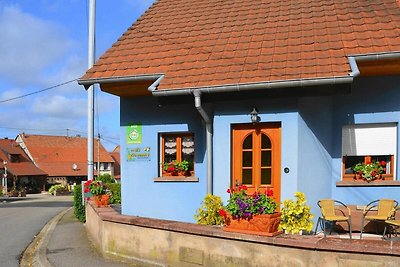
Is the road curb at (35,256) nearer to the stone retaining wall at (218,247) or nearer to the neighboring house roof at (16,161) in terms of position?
the stone retaining wall at (218,247)

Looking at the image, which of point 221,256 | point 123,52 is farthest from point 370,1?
point 221,256

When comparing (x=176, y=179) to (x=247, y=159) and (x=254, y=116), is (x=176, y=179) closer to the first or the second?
(x=247, y=159)

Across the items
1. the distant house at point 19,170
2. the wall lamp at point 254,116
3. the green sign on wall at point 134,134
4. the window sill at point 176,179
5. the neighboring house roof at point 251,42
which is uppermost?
the neighboring house roof at point 251,42

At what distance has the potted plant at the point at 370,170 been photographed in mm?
8195

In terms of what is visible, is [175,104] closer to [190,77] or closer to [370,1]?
[190,77]

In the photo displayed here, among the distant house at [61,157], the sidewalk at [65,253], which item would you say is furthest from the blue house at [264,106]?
the distant house at [61,157]

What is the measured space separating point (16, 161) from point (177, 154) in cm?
6205

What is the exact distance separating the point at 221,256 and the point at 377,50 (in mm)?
4504

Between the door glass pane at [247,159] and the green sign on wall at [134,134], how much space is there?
2735 millimetres

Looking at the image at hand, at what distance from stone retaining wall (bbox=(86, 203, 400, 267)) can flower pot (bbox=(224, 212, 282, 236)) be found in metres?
0.10

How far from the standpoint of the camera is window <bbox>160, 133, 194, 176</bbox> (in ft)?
31.7

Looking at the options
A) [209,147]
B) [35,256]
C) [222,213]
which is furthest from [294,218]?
[35,256]

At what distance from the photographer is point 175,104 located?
9.36 meters

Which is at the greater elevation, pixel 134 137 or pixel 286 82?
pixel 286 82
